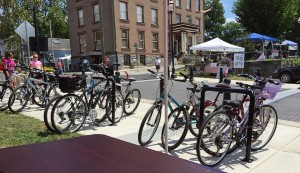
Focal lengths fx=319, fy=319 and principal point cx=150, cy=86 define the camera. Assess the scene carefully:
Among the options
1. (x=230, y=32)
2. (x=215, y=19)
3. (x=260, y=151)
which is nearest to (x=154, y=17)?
(x=260, y=151)

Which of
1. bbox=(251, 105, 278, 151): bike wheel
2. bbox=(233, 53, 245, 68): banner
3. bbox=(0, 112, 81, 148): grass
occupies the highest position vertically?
bbox=(233, 53, 245, 68): banner

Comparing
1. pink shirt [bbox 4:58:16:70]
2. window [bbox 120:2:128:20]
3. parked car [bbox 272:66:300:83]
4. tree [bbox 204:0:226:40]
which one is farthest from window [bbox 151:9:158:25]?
tree [bbox 204:0:226:40]

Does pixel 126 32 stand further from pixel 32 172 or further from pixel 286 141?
pixel 32 172

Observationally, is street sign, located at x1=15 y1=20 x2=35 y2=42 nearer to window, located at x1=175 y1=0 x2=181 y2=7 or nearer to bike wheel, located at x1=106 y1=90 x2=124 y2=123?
bike wheel, located at x1=106 y1=90 x2=124 y2=123

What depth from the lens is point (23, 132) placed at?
6.20m

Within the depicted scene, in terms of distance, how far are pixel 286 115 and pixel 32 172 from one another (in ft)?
24.0

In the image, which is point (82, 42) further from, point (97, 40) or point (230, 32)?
point (230, 32)

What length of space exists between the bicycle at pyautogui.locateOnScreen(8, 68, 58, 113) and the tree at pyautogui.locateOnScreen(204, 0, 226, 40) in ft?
215

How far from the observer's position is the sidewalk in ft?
14.5

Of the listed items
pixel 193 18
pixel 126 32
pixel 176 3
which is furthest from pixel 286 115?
pixel 193 18

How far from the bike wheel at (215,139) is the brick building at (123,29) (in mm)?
27454

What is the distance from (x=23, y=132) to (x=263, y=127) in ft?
14.6

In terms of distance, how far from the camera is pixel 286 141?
18.2 ft

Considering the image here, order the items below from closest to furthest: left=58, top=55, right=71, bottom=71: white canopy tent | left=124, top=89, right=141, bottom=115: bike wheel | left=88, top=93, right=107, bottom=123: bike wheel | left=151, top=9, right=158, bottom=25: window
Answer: left=88, top=93, right=107, bottom=123: bike wheel
left=124, top=89, right=141, bottom=115: bike wheel
left=151, top=9, right=158, bottom=25: window
left=58, top=55, right=71, bottom=71: white canopy tent
